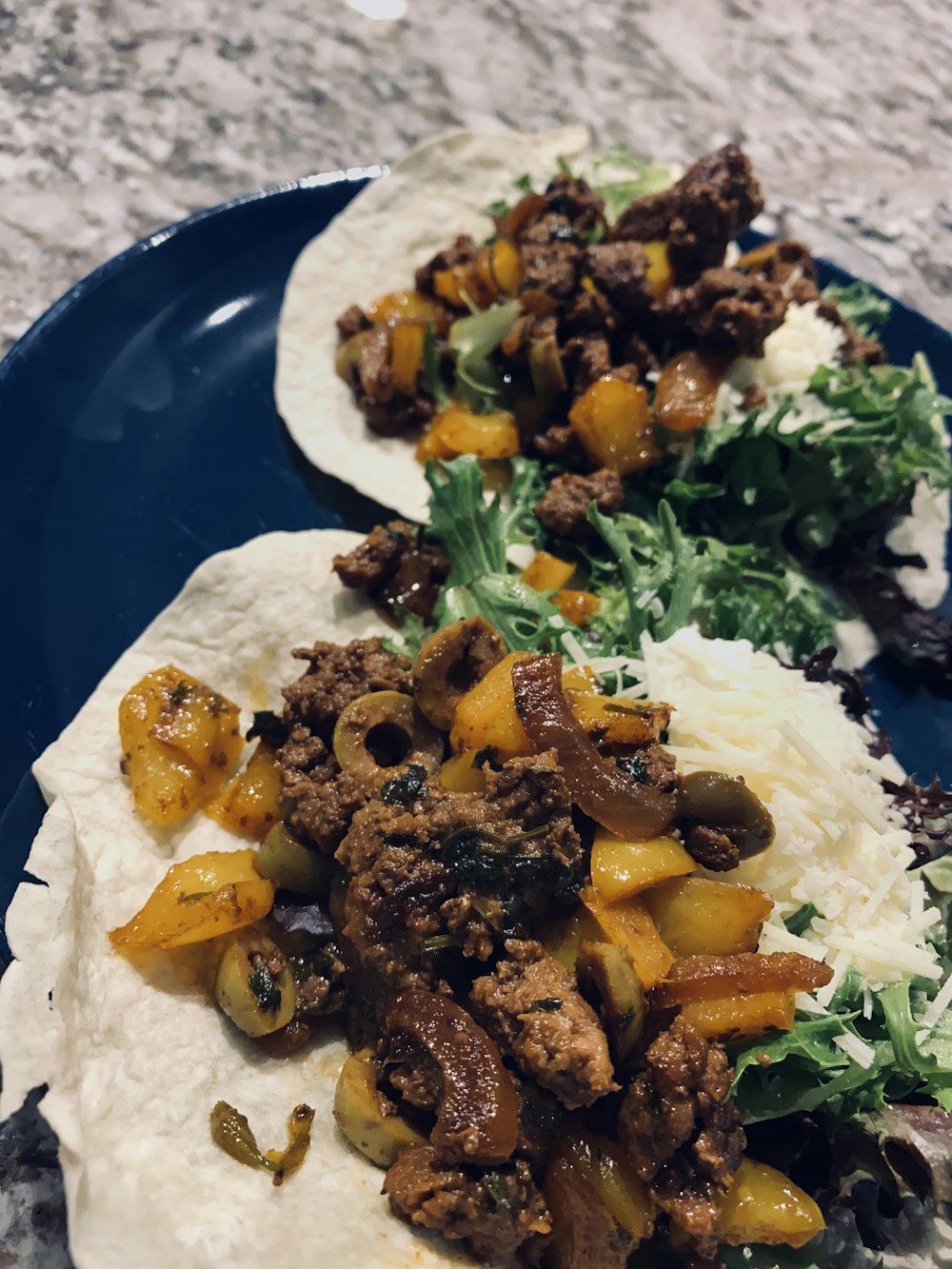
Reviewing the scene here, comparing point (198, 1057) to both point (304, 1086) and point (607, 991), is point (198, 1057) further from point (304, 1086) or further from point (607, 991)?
point (607, 991)

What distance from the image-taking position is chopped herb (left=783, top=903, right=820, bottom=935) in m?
2.85

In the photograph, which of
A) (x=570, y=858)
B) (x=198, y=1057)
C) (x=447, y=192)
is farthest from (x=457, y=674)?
(x=447, y=192)

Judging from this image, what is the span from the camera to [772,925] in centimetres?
282

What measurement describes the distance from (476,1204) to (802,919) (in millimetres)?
1154

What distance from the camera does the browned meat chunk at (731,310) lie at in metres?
4.37

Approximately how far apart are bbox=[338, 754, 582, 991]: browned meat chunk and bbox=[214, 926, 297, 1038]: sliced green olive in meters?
0.25

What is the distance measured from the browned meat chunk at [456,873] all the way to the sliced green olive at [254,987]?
10.0 inches

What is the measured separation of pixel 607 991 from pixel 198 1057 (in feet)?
3.83

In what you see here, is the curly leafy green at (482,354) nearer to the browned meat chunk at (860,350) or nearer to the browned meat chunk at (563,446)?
the browned meat chunk at (563,446)

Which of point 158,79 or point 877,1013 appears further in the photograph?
point 158,79

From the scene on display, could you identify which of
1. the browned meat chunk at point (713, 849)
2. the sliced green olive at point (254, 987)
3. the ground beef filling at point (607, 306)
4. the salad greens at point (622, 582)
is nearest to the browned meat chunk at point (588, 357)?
the ground beef filling at point (607, 306)

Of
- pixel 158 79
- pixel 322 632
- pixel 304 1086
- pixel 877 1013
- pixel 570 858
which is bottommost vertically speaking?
pixel 304 1086

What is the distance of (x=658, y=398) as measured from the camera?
443 centimetres

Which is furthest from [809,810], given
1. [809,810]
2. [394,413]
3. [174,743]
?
[394,413]
